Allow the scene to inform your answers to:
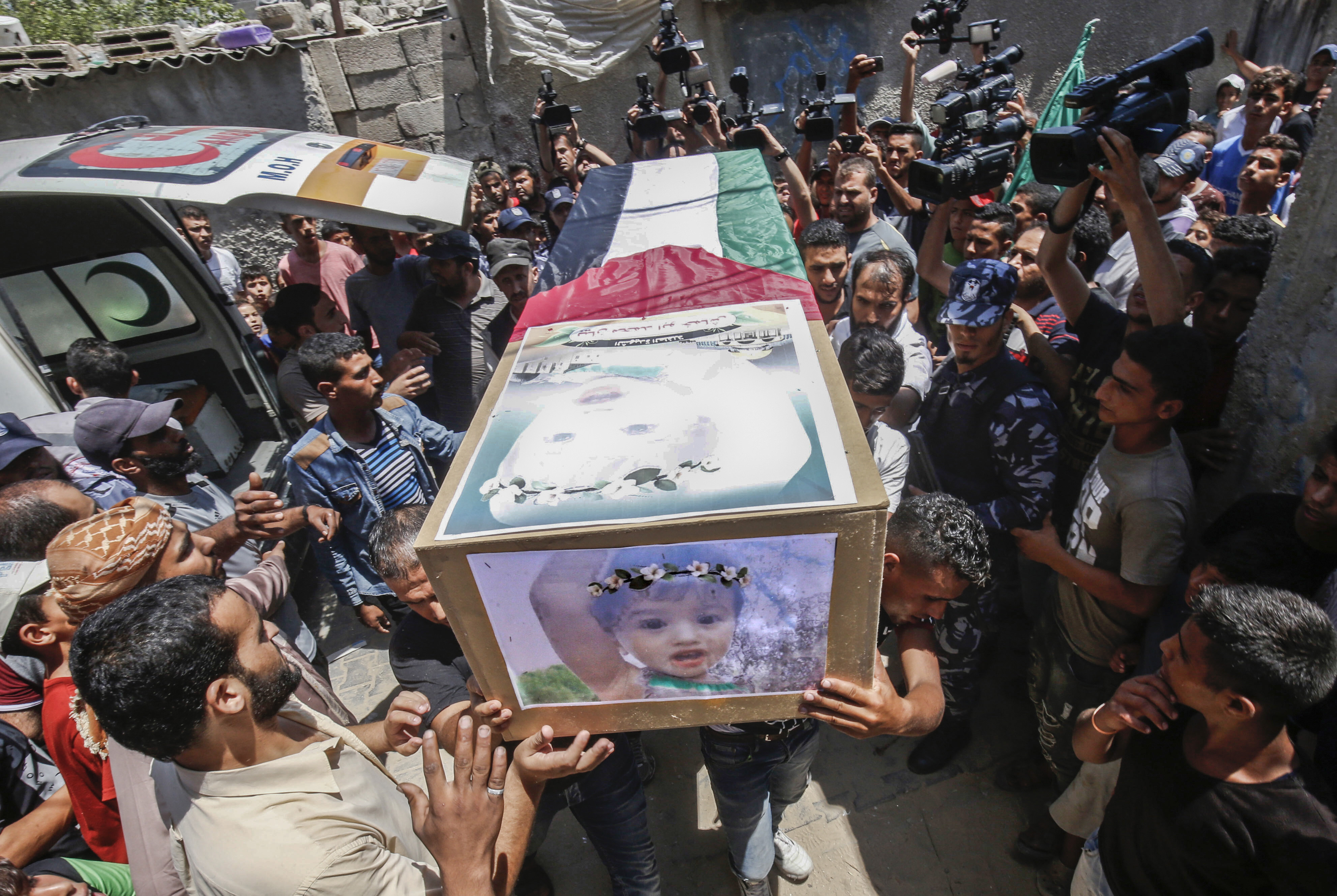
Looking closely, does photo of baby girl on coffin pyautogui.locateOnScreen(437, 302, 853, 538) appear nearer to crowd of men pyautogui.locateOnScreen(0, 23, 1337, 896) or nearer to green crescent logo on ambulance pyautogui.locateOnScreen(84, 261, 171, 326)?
crowd of men pyautogui.locateOnScreen(0, 23, 1337, 896)

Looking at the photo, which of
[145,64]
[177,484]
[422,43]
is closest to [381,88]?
[422,43]

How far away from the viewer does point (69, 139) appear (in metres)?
2.74

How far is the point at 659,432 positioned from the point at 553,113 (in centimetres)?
420

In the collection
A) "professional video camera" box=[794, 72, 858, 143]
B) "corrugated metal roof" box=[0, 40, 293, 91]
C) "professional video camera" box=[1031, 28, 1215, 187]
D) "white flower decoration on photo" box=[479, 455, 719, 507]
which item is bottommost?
"professional video camera" box=[794, 72, 858, 143]

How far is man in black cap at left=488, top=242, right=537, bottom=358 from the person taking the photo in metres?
3.15

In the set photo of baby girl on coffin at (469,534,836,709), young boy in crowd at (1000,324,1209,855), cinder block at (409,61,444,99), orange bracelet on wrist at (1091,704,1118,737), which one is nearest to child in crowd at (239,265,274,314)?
cinder block at (409,61,444,99)

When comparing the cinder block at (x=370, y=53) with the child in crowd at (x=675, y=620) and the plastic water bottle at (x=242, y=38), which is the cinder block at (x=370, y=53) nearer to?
the plastic water bottle at (x=242, y=38)

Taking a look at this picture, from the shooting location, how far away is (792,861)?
2.04m

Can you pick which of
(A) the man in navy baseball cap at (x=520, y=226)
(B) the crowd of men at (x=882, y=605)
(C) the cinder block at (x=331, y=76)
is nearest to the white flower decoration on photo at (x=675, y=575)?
(B) the crowd of men at (x=882, y=605)

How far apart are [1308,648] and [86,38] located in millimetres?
15701

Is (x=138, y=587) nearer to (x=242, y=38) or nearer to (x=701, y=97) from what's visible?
(x=701, y=97)

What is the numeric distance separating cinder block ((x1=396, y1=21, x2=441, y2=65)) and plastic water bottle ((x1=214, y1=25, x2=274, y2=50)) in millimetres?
1190

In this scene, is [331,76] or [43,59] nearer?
[43,59]

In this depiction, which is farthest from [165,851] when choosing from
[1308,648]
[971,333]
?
[971,333]
